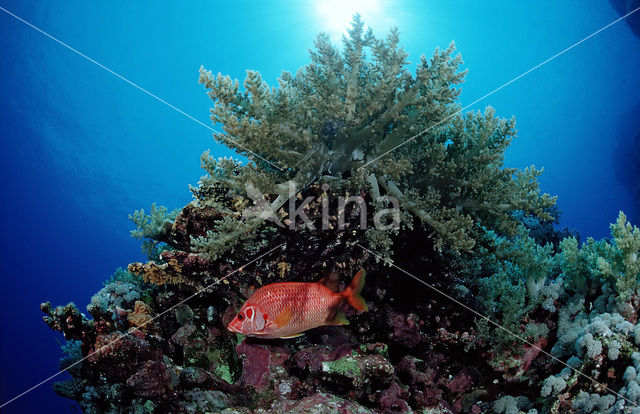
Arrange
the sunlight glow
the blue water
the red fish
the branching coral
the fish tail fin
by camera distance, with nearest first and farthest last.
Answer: the red fish < the fish tail fin < the branching coral < the sunlight glow < the blue water

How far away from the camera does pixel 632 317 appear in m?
3.09

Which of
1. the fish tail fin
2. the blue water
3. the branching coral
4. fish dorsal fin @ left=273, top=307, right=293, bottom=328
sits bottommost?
fish dorsal fin @ left=273, top=307, right=293, bottom=328

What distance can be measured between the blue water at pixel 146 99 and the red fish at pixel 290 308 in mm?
46427

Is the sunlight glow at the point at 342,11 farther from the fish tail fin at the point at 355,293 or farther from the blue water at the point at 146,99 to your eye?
the fish tail fin at the point at 355,293

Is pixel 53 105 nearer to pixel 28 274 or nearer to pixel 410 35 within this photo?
pixel 28 274

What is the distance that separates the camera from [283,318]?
2.58 meters

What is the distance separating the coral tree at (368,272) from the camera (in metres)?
2.82

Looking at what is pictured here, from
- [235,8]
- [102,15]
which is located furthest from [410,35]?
[102,15]

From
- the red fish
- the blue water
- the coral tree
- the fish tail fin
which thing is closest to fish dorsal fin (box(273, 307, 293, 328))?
the red fish

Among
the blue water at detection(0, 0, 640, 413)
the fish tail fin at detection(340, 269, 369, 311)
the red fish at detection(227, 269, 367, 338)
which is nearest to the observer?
the red fish at detection(227, 269, 367, 338)

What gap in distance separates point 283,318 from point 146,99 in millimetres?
65029

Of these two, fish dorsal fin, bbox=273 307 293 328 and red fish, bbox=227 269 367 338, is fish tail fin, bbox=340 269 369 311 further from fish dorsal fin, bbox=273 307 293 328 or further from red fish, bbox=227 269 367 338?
fish dorsal fin, bbox=273 307 293 328

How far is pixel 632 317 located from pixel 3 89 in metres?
58.3

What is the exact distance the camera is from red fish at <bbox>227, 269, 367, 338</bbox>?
2488 millimetres
